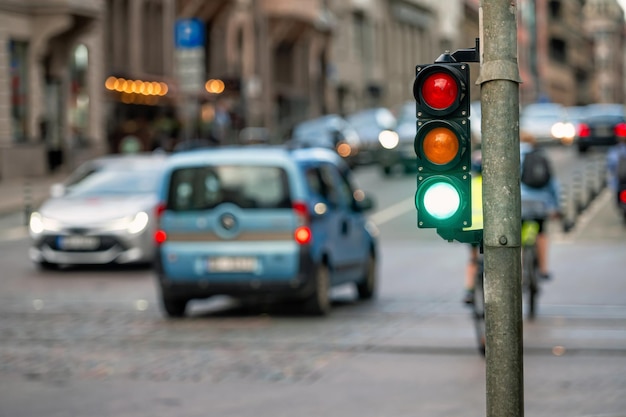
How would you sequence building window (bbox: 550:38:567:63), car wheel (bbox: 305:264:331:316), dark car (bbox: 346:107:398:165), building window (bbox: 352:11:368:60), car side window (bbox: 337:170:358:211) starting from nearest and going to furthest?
1. car wheel (bbox: 305:264:331:316)
2. car side window (bbox: 337:170:358:211)
3. dark car (bbox: 346:107:398:165)
4. building window (bbox: 352:11:368:60)
5. building window (bbox: 550:38:567:63)

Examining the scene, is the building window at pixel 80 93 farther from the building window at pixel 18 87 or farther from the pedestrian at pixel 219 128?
the pedestrian at pixel 219 128

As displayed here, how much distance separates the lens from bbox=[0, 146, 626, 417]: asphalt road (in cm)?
1065

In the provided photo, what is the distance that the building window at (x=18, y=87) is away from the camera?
4169cm

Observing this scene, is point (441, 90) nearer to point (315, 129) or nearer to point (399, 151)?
point (399, 151)

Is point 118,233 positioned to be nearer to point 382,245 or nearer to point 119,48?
point 382,245

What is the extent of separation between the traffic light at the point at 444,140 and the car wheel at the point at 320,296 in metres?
8.91

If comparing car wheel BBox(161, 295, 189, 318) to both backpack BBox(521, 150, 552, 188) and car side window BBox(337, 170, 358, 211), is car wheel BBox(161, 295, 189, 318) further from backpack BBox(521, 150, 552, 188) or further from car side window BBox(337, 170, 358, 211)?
backpack BBox(521, 150, 552, 188)

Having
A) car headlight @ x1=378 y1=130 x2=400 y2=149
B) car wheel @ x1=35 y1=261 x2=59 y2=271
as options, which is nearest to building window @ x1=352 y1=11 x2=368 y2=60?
car headlight @ x1=378 y1=130 x2=400 y2=149

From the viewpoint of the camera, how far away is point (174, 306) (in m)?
16.5

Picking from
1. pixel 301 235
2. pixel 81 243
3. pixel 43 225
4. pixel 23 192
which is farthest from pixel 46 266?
pixel 23 192

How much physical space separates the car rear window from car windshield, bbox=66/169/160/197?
6676 mm

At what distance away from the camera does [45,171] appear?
138 ft

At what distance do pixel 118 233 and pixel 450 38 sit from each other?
83182 millimetres

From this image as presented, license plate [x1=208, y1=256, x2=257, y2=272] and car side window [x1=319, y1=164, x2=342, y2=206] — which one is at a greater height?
car side window [x1=319, y1=164, x2=342, y2=206]
